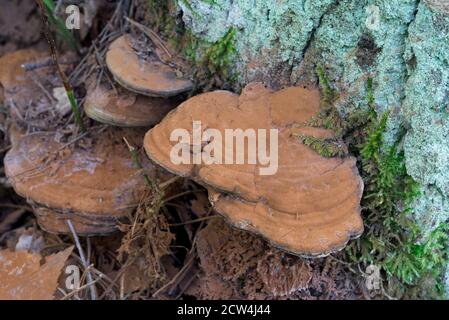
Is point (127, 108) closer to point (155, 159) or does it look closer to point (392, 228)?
point (155, 159)

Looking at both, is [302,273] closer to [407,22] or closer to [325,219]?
[325,219]

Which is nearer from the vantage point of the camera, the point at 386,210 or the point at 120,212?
the point at 386,210

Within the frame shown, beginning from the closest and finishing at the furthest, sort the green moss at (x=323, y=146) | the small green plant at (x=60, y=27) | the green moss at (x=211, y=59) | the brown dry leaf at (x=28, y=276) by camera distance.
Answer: the green moss at (x=323, y=146) → the brown dry leaf at (x=28, y=276) → the green moss at (x=211, y=59) → the small green plant at (x=60, y=27)

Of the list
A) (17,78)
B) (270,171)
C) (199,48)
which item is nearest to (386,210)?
(270,171)

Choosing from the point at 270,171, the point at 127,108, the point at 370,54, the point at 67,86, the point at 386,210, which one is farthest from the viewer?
the point at 67,86

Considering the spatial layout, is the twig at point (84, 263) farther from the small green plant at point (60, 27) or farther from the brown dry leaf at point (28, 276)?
the small green plant at point (60, 27)

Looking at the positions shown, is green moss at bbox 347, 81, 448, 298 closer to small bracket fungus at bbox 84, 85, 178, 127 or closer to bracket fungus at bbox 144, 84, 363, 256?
bracket fungus at bbox 144, 84, 363, 256

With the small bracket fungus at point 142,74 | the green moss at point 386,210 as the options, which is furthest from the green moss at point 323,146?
the small bracket fungus at point 142,74
